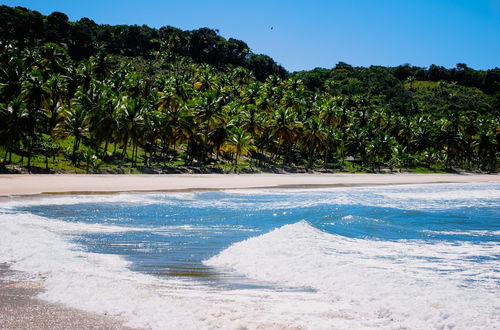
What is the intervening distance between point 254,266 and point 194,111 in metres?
47.7

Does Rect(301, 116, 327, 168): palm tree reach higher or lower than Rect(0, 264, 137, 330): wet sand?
higher

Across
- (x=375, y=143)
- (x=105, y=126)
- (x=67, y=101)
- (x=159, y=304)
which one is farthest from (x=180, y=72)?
(x=159, y=304)

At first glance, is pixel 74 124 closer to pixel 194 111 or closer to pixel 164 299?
pixel 194 111

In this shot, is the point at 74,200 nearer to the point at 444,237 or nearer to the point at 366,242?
the point at 366,242

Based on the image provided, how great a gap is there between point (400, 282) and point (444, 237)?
8.69 m

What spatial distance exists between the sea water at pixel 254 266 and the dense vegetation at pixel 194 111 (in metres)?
26.8

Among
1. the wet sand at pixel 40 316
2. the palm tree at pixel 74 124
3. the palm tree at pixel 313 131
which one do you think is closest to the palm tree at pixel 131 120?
the palm tree at pixel 74 124

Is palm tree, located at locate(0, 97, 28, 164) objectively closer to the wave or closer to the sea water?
the sea water

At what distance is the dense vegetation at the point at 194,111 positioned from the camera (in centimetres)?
4638

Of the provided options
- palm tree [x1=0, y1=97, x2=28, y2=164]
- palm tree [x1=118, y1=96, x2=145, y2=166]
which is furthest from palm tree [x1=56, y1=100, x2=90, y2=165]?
palm tree [x1=0, y1=97, x2=28, y2=164]

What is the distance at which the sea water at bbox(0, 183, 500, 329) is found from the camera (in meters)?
6.68

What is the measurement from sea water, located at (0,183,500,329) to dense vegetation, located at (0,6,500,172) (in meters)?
26.8

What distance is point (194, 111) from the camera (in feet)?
185

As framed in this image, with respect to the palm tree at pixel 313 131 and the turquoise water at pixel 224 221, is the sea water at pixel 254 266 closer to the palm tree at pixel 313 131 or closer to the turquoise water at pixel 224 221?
the turquoise water at pixel 224 221
